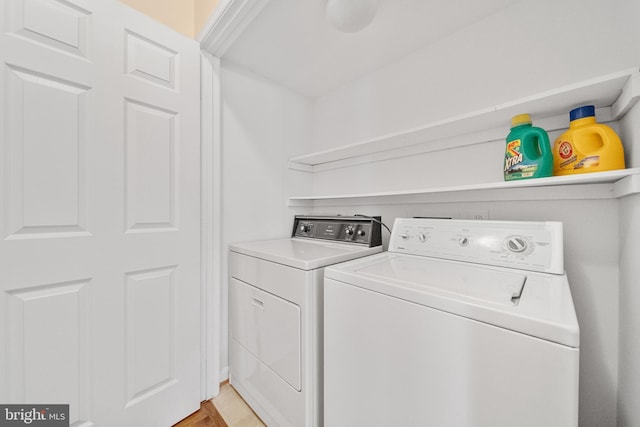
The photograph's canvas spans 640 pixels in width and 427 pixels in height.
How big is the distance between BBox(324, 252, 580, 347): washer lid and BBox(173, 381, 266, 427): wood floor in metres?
1.06

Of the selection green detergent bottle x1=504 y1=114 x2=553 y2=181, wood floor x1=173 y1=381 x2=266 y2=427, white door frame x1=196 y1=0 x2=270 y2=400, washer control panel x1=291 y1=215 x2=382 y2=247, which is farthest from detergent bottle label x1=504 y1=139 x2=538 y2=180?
wood floor x1=173 y1=381 x2=266 y2=427

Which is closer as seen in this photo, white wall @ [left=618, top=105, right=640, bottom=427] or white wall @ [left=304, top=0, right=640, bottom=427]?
white wall @ [left=618, top=105, right=640, bottom=427]

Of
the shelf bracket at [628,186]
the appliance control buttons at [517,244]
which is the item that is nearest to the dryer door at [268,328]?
the appliance control buttons at [517,244]

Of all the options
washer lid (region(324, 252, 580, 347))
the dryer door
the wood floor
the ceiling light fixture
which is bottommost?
the wood floor

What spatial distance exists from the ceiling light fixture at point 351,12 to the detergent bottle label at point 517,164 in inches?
35.9

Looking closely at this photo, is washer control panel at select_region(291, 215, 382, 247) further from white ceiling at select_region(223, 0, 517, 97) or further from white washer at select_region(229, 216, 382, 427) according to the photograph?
white ceiling at select_region(223, 0, 517, 97)

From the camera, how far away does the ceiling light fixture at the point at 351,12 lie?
3.67 feet

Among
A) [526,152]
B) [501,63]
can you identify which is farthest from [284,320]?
[501,63]

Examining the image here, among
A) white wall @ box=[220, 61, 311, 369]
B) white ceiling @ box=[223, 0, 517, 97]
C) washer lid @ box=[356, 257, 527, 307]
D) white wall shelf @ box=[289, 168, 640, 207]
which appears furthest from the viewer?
white wall @ box=[220, 61, 311, 369]

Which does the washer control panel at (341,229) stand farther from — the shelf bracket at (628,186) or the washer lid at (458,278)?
the shelf bracket at (628,186)

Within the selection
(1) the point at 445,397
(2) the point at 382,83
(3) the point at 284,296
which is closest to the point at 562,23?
(2) the point at 382,83

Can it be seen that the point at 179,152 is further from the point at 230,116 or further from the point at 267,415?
the point at 267,415

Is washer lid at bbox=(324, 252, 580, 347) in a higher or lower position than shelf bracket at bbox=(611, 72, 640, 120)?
lower

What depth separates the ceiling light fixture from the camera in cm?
112
